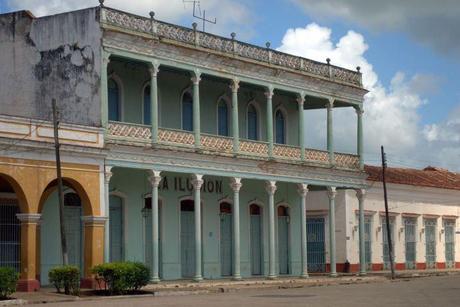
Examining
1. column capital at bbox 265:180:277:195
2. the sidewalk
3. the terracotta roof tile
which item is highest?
the terracotta roof tile

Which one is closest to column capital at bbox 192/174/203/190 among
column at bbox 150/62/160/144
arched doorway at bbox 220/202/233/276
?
column at bbox 150/62/160/144

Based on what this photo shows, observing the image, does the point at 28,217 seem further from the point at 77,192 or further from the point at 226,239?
the point at 226,239

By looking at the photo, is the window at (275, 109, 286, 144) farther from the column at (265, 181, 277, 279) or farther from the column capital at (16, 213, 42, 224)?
the column capital at (16, 213, 42, 224)

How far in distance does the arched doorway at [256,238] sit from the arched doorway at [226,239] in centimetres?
136

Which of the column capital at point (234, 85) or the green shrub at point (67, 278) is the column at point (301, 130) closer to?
the column capital at point (234, 85)

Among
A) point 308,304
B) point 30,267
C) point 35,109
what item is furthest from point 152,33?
point 308,304

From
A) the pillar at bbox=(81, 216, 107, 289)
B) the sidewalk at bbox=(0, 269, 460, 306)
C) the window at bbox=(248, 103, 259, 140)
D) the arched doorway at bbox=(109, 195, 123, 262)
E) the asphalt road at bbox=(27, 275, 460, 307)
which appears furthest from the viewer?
the window at bbox=(248, 103, 259, 140)

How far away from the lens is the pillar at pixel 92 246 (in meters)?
26.2

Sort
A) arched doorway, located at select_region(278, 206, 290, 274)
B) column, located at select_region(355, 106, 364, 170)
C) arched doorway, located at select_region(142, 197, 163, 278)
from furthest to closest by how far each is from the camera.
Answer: column, located at select_region(355, 106, 364, 170) < arched doorway, located at select_region(278, 206, 290, 274) < arched doorway, located at select_region(142, 197, 163, 278)

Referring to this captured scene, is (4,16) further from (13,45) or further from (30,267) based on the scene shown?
(30,267)

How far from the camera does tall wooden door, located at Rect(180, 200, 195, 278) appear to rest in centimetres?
3234

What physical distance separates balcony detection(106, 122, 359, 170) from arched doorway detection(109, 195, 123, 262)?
8.48 feet

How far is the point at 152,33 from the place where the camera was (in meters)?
28.6

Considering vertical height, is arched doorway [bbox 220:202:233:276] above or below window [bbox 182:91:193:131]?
below
